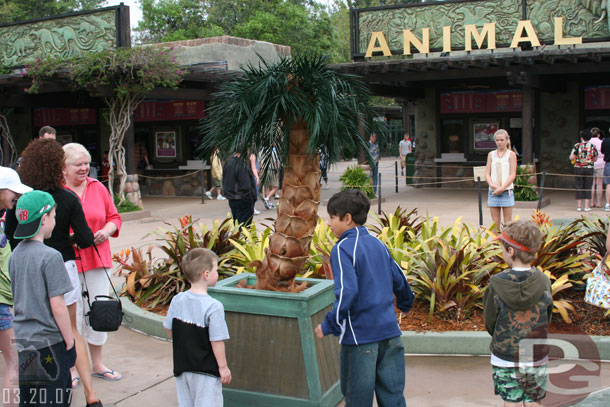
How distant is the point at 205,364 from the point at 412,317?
2637mm

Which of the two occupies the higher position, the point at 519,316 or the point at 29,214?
the point at 29,214

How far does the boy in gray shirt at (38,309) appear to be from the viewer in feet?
11.2

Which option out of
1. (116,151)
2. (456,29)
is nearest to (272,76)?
(116,151)

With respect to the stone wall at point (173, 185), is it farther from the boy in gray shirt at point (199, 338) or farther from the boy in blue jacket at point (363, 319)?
the boy in blue jacket at point (363, 319)

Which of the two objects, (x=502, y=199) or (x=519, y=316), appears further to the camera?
(x=502, y=199)

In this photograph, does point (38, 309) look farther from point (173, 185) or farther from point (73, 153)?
point (173, 185)

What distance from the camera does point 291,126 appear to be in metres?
4.00

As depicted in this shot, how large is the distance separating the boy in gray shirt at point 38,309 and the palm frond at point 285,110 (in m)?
1.10

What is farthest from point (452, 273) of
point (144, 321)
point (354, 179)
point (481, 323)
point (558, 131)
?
point (558, 131)

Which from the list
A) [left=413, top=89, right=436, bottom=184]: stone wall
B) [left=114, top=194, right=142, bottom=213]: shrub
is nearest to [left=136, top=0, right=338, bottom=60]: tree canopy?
[left=413, top=89, right=436, bottom=184]: stone wall

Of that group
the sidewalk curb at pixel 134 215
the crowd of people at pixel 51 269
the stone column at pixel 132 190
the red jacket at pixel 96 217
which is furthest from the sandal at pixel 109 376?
the stone column at pixel 132 190

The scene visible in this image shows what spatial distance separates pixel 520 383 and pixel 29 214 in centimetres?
282

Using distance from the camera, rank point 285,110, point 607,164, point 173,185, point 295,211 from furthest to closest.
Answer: point 173,185 → point 607,164 → point 295,211 → point 285,110

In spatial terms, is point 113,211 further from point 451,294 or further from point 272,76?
point 451,294
